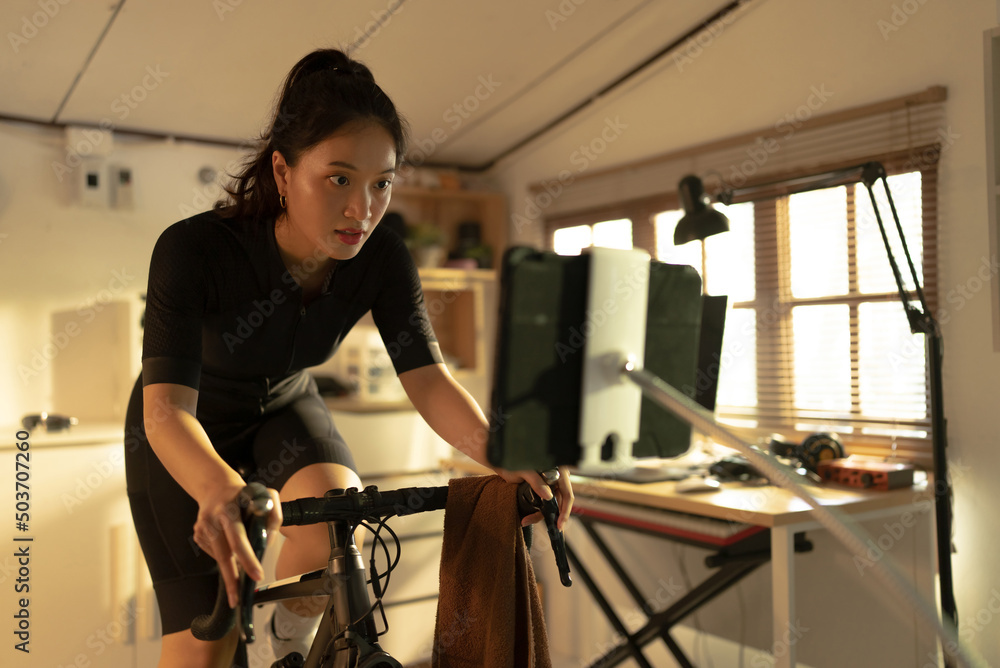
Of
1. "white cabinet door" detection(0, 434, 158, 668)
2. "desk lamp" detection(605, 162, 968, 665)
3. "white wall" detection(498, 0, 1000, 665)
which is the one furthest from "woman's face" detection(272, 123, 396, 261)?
"white cabinet door" detection(0, 434, 158, 668)

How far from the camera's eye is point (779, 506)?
2.10 metres

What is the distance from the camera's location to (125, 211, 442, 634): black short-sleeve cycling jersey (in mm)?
1429

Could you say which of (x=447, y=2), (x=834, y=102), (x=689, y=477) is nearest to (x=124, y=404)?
(x=447, y=2)

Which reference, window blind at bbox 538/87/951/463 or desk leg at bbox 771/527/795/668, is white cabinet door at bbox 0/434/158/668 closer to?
desk leg at bbox 771/527/795/668

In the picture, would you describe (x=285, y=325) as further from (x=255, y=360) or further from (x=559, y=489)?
(x=559, y=489)

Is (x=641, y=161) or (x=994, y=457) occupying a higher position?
(x=641, y=161)

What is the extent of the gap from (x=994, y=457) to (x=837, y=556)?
57 centimetres

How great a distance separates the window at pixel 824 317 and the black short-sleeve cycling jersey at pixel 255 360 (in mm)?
1484

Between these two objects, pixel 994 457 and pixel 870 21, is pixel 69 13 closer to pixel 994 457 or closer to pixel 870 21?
pixel 870 21

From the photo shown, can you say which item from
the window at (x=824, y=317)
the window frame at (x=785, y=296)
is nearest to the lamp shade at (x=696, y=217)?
the window frame at (x=785, y=296)

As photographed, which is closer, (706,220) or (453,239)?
(706,220)

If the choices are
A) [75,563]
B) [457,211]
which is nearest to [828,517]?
[75,563]

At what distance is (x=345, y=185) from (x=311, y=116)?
0.52ft

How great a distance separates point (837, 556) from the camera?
2.65 metres
